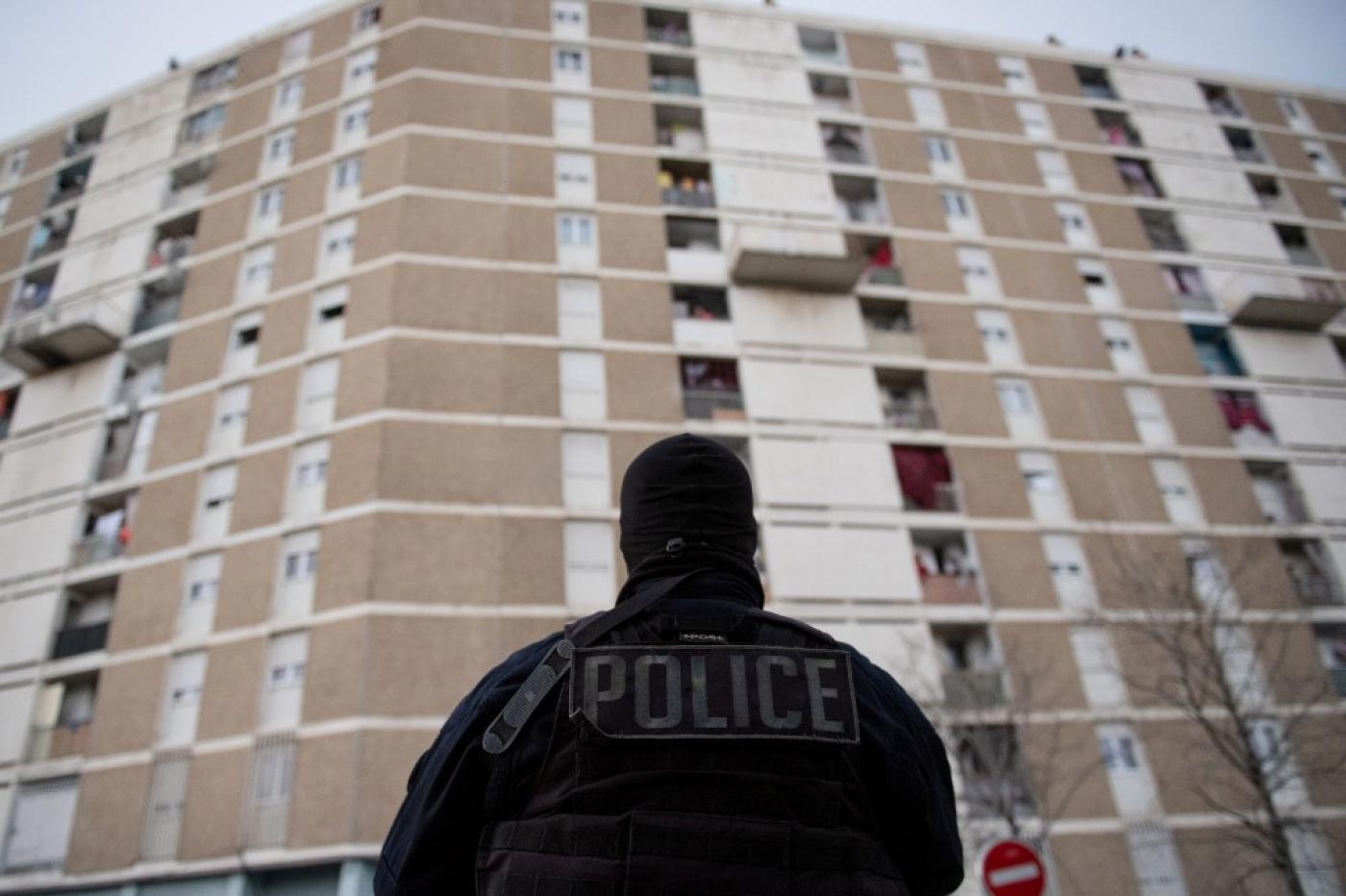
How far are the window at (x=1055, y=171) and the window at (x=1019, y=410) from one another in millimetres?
6520

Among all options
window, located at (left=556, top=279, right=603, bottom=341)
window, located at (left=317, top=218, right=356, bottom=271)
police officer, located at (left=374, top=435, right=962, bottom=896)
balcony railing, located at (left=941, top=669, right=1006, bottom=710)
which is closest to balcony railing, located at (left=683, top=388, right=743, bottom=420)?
window, located at (left=556, top=279, right=603, bottom=341)

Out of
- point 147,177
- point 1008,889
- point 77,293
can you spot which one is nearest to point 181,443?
point 77,293

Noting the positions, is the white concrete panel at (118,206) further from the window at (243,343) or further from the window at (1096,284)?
the window at (1096,284)

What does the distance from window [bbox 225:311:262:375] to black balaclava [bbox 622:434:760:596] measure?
18.1 m

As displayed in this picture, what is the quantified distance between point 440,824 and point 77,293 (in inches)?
942

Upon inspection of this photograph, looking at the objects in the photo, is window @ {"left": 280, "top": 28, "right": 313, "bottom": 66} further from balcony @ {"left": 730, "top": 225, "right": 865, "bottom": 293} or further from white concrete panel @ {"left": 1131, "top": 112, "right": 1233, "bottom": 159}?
white concrete panel @ {"left": 1131, "top": 112, "right": 1233, "bottom": 159}

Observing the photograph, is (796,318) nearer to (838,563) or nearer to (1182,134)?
(838,563)

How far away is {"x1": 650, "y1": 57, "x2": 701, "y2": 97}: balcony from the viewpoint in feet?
72.0

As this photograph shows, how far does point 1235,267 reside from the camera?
73.1 ft

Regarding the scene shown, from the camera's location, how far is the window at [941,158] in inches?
870

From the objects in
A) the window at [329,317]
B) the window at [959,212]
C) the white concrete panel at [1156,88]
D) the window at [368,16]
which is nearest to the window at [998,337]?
the window at [959,212]

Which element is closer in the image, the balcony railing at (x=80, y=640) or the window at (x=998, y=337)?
the balcony railing at (x=80, y=640)

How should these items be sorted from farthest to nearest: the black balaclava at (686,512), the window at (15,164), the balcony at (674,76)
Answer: the window at (15,164)
the balcony at (674,76)
the black balaclava at (686,512)

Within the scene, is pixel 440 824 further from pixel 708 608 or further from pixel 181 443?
pixel 181 443
